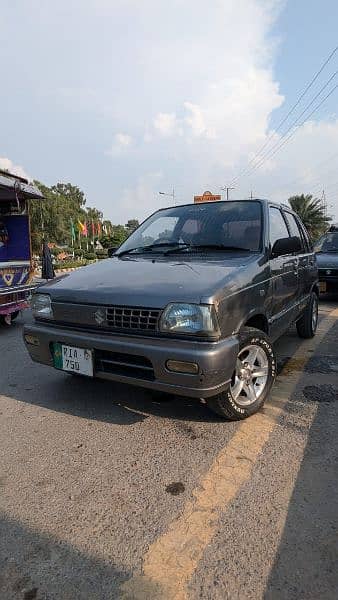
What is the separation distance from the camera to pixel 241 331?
9.81 ft

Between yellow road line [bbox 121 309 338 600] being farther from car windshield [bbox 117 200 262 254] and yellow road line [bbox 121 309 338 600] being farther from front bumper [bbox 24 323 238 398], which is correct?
car windshield [bbox 117 200 262 254]

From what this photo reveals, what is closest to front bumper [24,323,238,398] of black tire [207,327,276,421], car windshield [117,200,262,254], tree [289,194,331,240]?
black tire [207,327,276,421]

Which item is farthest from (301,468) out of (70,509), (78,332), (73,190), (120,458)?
(73,190)

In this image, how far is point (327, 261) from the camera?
861 centimetres

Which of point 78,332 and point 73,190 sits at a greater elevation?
point 73,190

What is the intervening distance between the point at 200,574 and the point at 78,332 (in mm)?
1775

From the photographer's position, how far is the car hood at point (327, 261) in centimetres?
846

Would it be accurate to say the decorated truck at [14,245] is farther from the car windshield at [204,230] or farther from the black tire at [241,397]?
the black tire at [241,397]

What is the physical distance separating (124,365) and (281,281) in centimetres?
189

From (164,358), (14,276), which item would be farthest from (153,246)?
(14,276)

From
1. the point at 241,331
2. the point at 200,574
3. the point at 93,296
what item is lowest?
the point at 200,574

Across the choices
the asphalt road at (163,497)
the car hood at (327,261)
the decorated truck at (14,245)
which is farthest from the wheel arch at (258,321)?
the car hood at (327,261)

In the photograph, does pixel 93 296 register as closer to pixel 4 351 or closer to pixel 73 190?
pixel 4 351

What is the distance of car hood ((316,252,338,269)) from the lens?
8461mm
